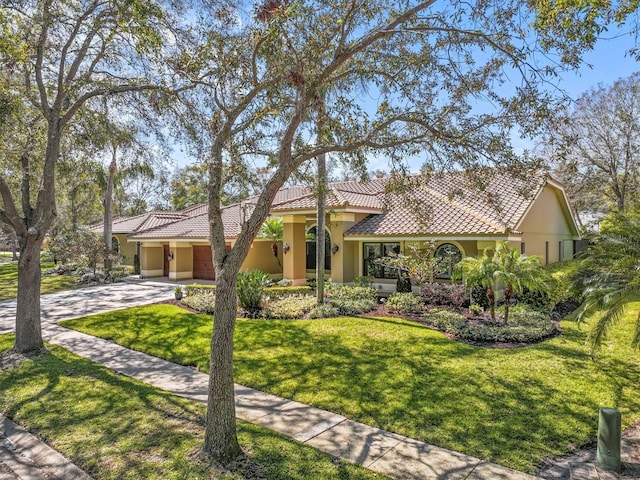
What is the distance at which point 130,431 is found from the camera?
668 cm

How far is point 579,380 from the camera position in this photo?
28.5 ft

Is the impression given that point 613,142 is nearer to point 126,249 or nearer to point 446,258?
point 446,258

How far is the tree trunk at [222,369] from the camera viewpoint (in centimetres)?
576

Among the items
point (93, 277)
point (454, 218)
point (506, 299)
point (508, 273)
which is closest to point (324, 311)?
point (506, 299)

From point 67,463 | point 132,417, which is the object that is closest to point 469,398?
point 132,417

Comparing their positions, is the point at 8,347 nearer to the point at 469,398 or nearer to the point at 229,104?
the point at 229,104

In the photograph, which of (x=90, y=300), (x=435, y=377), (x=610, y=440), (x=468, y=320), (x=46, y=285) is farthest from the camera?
(x=46, y=285)

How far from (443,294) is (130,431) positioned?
12424 millimetres

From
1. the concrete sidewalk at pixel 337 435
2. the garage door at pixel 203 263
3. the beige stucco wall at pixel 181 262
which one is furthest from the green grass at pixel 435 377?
the beige stucco wall at pixel 181 262

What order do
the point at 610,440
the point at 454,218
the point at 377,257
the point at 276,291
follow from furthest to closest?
the point at 377,257, the point at 276,291, the point at 454,218, the point at 610,440

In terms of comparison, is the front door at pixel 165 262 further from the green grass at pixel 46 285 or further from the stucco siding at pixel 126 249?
the green grass at pixel 46 285

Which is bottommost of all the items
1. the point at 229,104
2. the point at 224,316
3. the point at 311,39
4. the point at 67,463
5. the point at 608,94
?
the point at 67,463

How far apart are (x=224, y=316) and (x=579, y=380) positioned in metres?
7.41

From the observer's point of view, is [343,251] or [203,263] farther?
[203,263]
